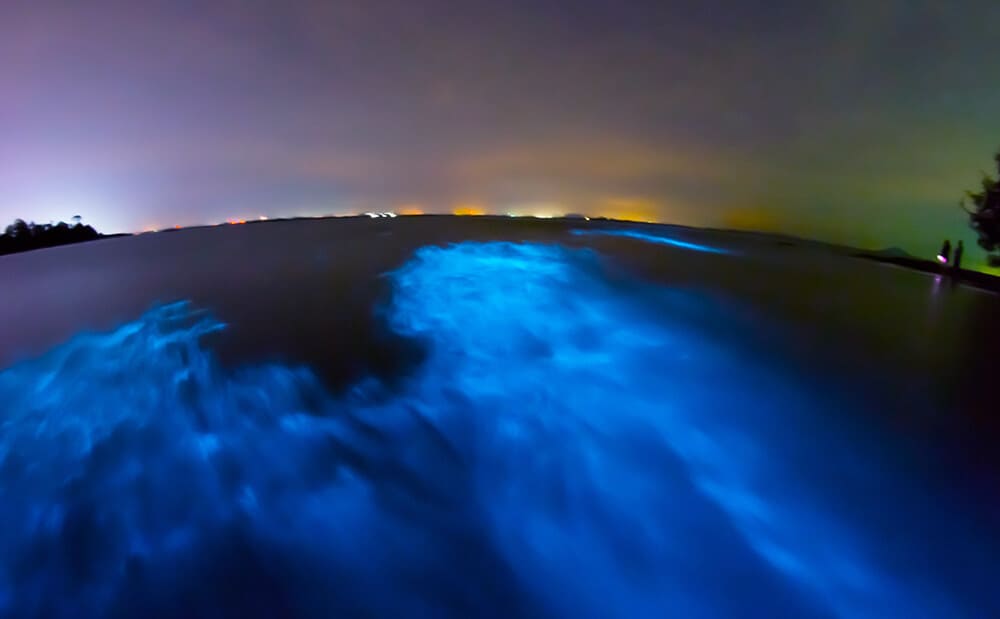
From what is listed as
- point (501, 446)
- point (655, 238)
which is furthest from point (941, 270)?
point (501, 446)

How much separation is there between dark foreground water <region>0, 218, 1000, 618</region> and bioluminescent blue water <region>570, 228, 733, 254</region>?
122cm

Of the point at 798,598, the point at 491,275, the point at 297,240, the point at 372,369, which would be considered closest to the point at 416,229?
the point at 297,240

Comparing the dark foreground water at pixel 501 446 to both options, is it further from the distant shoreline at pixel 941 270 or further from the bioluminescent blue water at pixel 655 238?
the distant shoreline at pixel 941 270

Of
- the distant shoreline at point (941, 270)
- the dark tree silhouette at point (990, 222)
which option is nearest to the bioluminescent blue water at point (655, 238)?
the distant shoreline at point (941, 270)

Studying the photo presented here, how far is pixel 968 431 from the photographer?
4684mm

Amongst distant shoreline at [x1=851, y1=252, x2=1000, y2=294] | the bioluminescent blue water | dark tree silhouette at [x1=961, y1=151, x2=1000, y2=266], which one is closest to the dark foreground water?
the bioluminescent blue water

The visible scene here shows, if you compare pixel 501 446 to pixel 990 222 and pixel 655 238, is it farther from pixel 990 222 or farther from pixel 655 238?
pixel 990 222

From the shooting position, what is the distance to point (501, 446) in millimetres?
4930

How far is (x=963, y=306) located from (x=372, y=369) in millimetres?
9707

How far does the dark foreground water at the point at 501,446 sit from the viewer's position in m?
3.58

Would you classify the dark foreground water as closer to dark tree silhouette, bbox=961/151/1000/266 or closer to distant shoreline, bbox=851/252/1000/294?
distant shoreline, bbox=851/252/1000/294

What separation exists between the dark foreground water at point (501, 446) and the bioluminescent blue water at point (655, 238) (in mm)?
1222

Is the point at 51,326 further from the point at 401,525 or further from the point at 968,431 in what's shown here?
the point at 968,431

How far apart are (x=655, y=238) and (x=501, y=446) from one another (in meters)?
7.08
